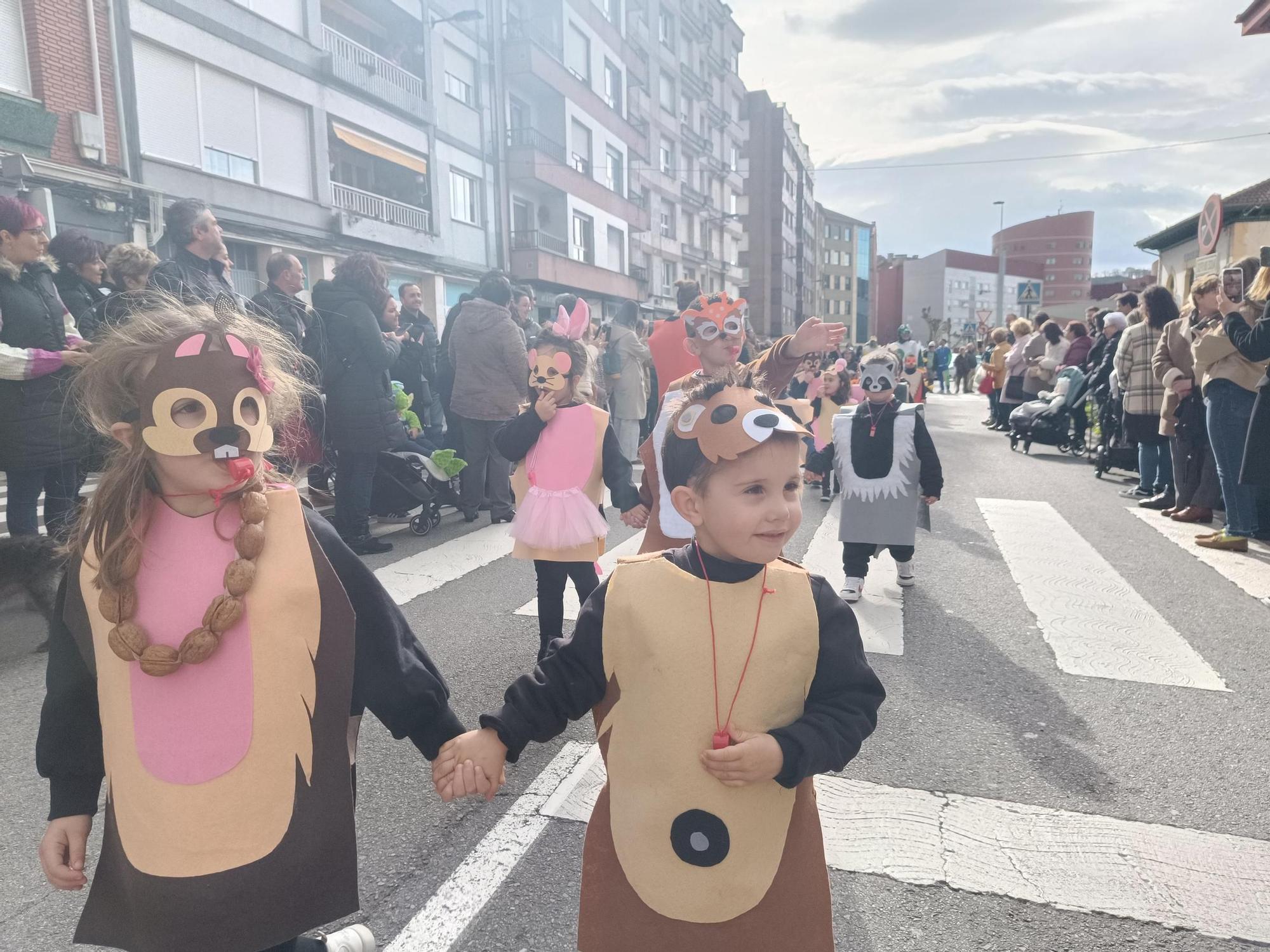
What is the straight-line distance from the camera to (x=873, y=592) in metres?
5.71

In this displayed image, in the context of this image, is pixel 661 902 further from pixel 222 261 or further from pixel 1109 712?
pixel 222 261

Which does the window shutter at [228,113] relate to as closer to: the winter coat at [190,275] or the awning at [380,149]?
the awning at [380,149]

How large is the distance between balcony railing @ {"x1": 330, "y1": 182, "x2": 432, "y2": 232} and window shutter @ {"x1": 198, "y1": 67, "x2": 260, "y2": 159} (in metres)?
2.24

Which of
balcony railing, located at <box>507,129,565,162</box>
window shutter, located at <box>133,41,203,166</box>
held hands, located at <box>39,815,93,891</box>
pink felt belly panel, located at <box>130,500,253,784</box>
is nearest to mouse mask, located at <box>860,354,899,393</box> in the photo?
pink felt belly panel, located at <box>130,500,253,784</box>

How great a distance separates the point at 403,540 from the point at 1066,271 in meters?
124

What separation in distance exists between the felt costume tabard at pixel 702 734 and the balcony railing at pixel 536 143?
25406 millimetres

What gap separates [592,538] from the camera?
411 cm

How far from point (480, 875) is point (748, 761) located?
136cm

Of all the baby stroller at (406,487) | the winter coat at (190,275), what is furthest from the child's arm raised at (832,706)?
the baby stroller at (406,487)

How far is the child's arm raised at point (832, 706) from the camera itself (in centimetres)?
158

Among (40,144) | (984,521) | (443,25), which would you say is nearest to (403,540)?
(984,521)

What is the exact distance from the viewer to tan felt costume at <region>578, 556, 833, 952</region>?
163cm

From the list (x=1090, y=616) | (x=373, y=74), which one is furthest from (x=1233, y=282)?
(x=373, y=74)

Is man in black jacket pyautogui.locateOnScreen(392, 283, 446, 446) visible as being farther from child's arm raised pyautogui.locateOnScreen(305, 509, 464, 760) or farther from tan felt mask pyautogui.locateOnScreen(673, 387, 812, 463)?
tan felt mask pyautogui.locateOnScreen(673, 387, 812, 463)
